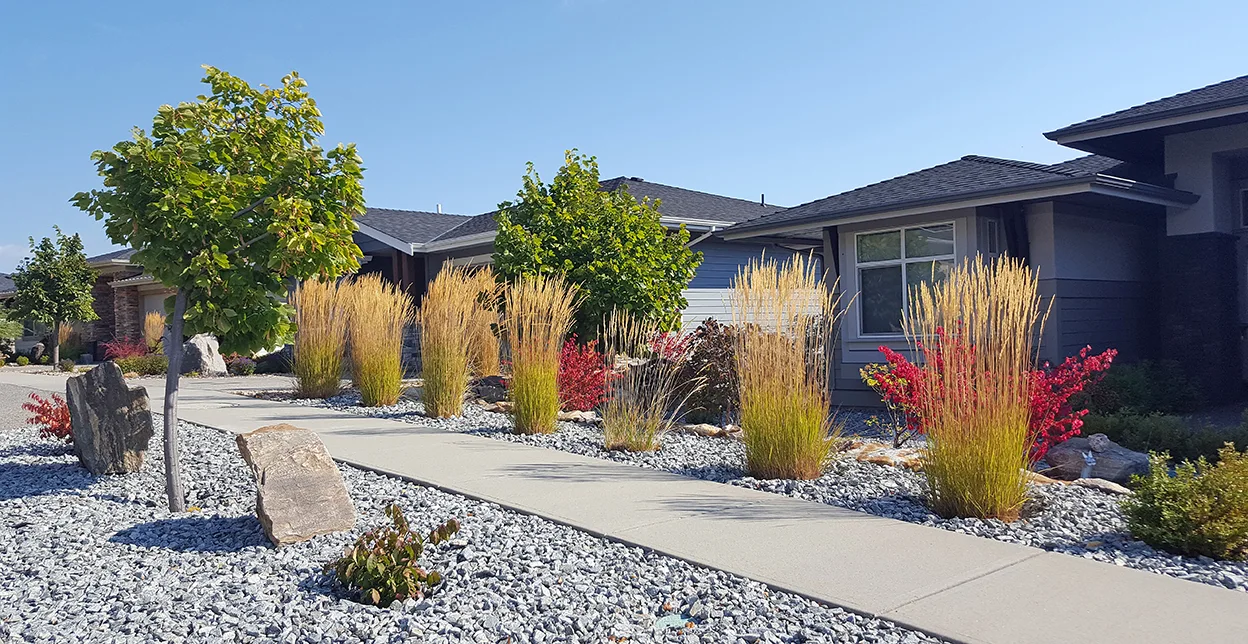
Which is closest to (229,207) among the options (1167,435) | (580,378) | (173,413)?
(173,413)

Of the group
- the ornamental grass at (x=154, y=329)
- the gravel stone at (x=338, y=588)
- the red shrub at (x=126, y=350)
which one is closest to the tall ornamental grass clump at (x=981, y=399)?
the gravel stone at (x=338, y=588)

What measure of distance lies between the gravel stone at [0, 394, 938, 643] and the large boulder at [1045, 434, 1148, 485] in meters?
4.07

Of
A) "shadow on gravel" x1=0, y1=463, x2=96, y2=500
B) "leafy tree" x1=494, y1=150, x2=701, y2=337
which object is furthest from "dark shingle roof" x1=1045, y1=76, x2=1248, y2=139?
"shadow on gravel" x1=0, y1=463, x2=96, y2=500

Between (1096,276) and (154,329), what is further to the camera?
(154,329)

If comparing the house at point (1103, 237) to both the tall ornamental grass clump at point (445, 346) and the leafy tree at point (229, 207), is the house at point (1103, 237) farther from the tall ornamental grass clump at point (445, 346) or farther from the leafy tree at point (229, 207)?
the leafy tree at point (229, 207)

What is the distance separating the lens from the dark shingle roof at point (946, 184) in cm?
1025

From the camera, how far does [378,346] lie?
1062cm

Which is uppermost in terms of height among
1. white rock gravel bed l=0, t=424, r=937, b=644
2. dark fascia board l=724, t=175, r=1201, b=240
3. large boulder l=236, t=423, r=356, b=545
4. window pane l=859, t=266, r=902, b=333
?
dark fascia board l=724, t=175, r=1201, b=240

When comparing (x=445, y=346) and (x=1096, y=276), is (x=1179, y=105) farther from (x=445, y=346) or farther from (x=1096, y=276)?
(x=445, y=346)

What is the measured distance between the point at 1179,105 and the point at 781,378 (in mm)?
7418

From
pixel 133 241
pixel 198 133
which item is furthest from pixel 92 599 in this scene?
pixel 198 133

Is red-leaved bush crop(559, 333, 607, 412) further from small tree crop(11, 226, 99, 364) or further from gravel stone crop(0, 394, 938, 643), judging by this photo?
small tree crop(11, 226, 99, 364)

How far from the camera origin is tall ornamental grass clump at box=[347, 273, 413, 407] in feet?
34.9

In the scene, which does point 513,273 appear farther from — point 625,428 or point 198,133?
point 198,133
